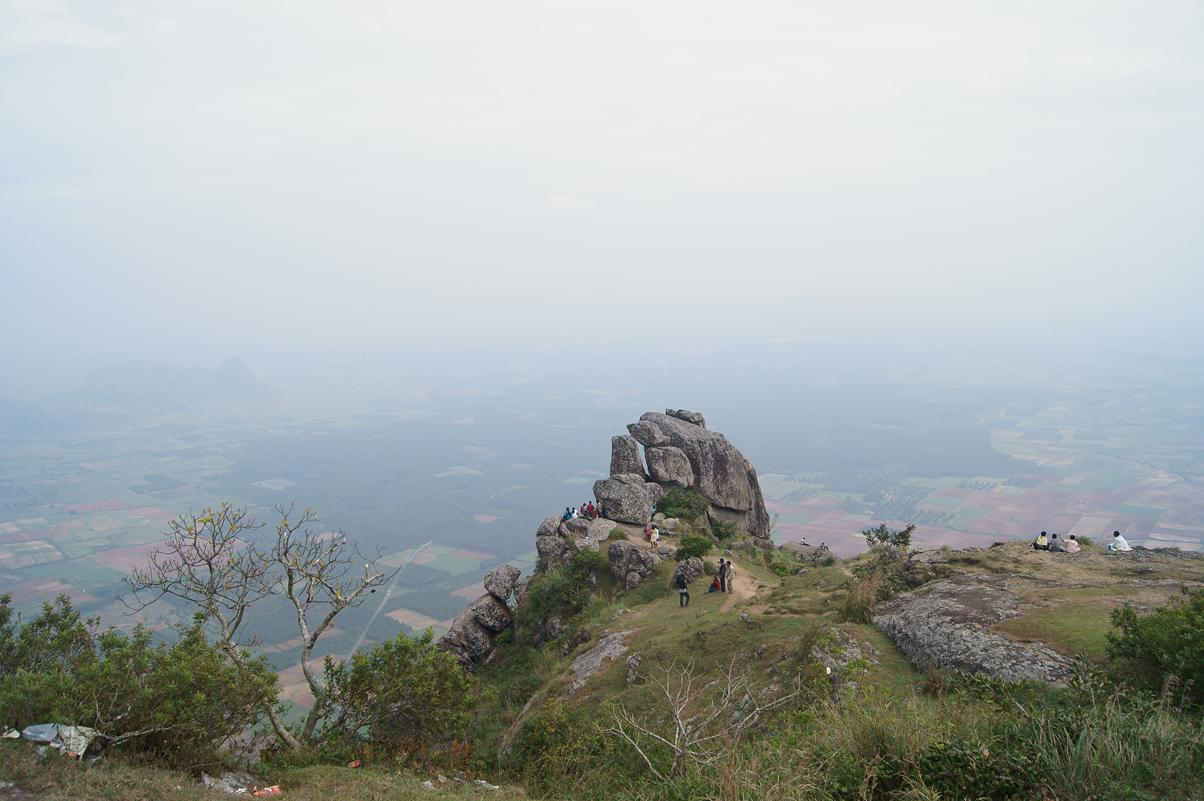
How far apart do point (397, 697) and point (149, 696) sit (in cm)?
533

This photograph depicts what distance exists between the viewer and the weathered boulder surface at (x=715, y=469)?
4128cm

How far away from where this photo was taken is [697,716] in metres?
12.2

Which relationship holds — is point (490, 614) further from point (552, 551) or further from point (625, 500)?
point (625, 500)

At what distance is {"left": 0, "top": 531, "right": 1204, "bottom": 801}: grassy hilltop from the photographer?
7082 millimetres

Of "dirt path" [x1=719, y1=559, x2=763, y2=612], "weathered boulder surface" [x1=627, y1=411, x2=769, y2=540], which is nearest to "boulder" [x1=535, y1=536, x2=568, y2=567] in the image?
"dirt path" [x1=719, y1=559, x2=763, y2=612]

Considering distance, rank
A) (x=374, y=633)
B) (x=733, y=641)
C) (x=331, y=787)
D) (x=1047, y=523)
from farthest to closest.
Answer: (x=1047, y=523)
(x=374, y=633)
(x=733, y=641)
(x=331, y=787)

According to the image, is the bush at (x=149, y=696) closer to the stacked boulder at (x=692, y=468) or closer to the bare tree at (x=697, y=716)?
the bare tree at (x=697, y=716)

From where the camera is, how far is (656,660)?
17750mm

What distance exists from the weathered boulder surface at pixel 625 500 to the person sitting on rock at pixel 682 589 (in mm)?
9497

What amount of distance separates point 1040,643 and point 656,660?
369 inches

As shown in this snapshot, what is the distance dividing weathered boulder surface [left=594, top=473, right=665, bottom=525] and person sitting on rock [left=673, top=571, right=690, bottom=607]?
9.50 meters

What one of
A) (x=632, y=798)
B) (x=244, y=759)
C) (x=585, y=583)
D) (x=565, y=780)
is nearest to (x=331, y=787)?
(x=244, y=759)

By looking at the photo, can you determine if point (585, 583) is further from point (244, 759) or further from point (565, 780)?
point (244, 759)

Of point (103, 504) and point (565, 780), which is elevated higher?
point (565, 780)
